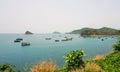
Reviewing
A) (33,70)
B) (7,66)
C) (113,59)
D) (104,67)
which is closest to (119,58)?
(113,59)

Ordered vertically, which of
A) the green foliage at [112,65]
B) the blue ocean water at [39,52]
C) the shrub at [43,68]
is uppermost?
the shrub at [43,68]

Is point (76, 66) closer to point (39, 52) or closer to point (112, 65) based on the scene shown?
point (112, 65)

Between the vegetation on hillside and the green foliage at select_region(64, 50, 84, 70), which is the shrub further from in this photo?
the green foliage at select_region(64, 50, 84, 70)

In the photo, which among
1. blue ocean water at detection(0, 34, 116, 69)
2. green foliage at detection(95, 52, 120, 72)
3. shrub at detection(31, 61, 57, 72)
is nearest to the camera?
shrub at detection(31, 61, 57, 72)

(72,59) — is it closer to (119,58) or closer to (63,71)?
(63,71)

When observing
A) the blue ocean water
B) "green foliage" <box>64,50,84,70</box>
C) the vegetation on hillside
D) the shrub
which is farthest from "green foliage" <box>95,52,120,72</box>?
the blue ocean water

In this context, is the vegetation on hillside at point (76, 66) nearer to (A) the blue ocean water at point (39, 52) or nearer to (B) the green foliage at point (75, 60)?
(B) the green foliage at point (75, 60)

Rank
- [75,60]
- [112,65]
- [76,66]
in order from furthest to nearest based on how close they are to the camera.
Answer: [112,65], [75,60], [76,66]

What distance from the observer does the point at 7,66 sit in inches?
607

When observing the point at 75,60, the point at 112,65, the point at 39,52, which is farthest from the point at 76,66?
the point at 39,52

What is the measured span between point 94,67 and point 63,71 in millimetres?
3172

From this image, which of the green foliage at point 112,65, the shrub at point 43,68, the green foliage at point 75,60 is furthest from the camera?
the green foliage at point 75,60

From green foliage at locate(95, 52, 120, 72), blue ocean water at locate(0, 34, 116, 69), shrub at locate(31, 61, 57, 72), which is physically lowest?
blue ocean water at locate(0, 34, 116, 69)

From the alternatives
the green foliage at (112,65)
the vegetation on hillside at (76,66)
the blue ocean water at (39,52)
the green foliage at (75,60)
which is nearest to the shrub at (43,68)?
the vegetation on hillside at (76,66)
